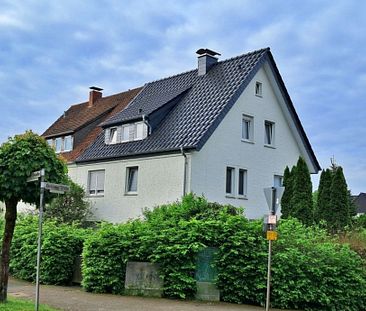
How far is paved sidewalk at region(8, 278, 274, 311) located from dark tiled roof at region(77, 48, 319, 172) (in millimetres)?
9629

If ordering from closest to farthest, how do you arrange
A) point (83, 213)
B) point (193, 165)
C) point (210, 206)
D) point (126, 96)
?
point (210, 206)
point (193, 165)
point (83, 213)
point (126, 96)

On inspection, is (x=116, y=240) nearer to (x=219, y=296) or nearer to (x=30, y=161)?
(x=219, y=296)

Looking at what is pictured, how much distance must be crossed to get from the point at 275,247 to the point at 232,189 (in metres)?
10.2

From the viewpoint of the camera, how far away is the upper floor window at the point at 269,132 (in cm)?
2843

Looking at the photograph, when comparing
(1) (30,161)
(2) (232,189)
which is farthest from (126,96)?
(1) (30,161)

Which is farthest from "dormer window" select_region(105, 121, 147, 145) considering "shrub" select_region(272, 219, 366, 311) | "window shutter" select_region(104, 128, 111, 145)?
"shrub" select_region(272, 219, 366, 311)

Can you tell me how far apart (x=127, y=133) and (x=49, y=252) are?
36.4ft

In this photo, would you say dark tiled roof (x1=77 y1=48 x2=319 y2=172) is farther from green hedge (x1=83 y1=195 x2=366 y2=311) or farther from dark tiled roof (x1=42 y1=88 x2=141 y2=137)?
green hedge (x1=83 y1=195 x2=366 y2=311)

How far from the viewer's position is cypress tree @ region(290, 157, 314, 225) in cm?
2547

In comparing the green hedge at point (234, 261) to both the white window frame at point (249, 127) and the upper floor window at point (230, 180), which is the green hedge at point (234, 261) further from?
the white window frame at point (249, 127)

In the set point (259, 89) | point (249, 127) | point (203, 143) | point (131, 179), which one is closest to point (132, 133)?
point (131, 179)

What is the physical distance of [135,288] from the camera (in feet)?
50.0

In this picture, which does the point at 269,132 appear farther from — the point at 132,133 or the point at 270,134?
the point at 132,133

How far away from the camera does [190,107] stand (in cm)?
2677
